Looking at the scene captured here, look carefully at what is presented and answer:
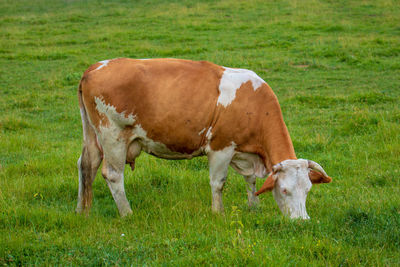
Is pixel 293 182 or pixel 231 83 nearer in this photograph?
pixel 293 182

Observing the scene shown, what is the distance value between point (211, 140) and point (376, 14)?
20690mm

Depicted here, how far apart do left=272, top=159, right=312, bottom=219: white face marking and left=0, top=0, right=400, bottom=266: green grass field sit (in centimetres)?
21

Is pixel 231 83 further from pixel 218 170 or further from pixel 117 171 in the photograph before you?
pixel 117 171

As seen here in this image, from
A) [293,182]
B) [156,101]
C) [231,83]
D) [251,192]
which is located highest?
[231,83]

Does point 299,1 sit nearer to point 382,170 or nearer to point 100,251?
point 382,170

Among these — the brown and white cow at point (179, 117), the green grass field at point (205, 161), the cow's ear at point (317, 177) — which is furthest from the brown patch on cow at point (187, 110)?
the green grass field at point (205, 161)

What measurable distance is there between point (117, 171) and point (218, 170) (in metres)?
1.25

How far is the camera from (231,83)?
19.0ft

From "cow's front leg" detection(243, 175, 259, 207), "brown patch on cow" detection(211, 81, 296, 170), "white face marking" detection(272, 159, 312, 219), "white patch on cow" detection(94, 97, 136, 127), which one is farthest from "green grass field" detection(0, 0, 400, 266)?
"white patch on cow" detection(94, 97, 136, 127)

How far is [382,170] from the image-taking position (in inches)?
277

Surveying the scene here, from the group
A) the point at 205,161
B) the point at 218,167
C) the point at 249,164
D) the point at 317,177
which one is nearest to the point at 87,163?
the point at 218,167

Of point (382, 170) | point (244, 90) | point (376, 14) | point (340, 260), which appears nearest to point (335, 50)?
point (376, 14)

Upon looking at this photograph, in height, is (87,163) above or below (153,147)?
below

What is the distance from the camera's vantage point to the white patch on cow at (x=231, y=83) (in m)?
5.68
